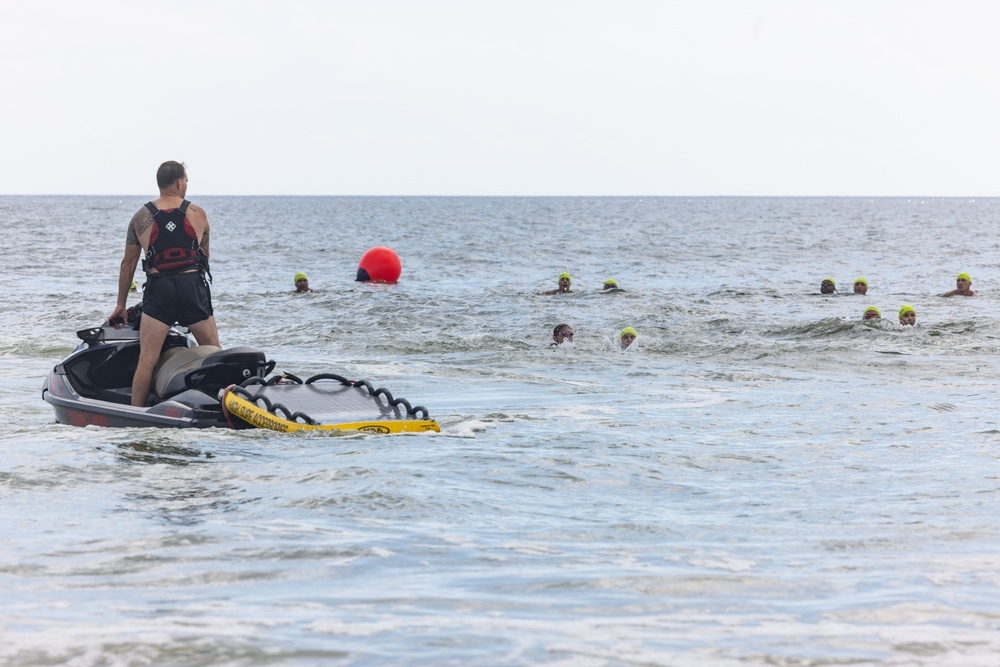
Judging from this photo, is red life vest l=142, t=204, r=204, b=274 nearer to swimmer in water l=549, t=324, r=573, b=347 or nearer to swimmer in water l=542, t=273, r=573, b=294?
swimmer in water l=549, t=324, r=573, b=347

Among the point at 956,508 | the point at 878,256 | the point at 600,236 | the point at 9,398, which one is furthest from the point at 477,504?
the point at 600,236

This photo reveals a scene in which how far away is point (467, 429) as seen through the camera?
8.58m

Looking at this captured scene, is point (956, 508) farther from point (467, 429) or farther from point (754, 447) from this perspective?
point (467, 429)

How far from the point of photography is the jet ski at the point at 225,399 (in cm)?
759

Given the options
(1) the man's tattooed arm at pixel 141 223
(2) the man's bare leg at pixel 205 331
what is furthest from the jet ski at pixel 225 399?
(1) the man's tattooed arm at pixel 141 223

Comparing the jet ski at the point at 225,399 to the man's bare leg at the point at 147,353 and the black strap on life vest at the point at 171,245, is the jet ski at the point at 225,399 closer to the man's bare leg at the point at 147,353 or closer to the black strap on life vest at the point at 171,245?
the man's bare leg at the point at 147,353

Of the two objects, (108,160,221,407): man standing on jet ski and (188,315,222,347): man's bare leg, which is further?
(188,315,222,347): man's bare leg

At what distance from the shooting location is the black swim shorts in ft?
26.1

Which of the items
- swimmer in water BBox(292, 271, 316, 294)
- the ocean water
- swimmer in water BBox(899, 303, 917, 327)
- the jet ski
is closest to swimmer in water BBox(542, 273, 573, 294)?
swimmer in water BBox(292, 271, 316, 294)

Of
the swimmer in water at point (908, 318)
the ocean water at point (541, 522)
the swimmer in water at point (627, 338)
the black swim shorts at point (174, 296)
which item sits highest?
the black swim shorts at point (174, 296)

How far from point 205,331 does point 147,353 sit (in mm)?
462

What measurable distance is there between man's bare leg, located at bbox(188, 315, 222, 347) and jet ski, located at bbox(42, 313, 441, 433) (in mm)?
155
